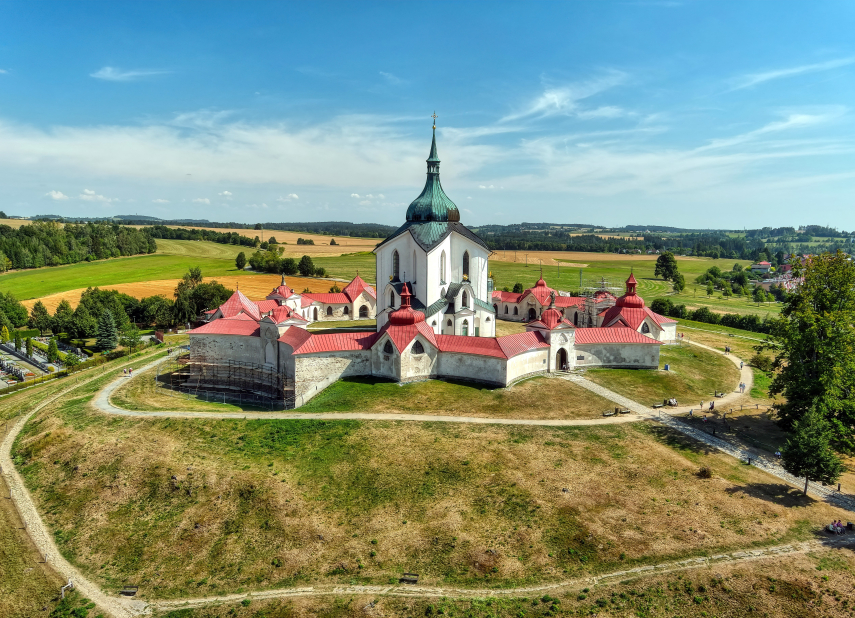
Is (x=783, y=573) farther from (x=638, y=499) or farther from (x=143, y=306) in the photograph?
(x=143, y=306)

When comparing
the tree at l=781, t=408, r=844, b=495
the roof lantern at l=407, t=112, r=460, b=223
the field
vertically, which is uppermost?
A: the roof lantern at l=407, t=112, r=460, b=223

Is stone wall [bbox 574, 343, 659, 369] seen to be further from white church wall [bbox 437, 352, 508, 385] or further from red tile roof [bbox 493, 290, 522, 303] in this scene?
red tile roof [bbox 493, 290, 522, 303]

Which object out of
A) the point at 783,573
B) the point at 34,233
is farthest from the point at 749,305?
the point at 34,233

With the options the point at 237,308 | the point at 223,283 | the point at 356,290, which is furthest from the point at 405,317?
the point at 223,283

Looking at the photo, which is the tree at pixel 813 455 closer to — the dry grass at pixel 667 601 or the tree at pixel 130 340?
the dry grass at pixel 667 601

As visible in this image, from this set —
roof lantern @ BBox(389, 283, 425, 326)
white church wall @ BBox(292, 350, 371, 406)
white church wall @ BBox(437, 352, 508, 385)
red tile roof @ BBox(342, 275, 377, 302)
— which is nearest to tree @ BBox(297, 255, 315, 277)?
red tile roof @ BBox(342, 275, 377, 302)
